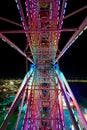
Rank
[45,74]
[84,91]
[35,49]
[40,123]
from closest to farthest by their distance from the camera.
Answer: [35,49] < [40,123] < [45,74] < [84,91]

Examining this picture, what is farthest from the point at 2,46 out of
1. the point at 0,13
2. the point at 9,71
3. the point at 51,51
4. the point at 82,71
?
the point at 51,51

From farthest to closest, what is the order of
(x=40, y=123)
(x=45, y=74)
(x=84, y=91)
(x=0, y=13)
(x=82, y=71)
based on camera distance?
(x=82, y=71) → (x=84, y=91) → (x=0, y=13) → (x=45, y=74) → (x=40, y=123)

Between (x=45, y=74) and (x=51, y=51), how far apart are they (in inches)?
44.4

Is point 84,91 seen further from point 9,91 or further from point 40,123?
point 40,123

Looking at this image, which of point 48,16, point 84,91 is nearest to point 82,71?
point 84,91

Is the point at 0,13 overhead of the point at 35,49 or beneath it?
overhead

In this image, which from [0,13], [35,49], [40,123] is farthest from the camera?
[0,13]

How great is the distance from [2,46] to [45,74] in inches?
237

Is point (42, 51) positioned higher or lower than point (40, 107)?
higher

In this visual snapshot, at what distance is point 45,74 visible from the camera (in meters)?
7.57

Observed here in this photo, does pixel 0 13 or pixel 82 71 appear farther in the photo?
pixel 82 71

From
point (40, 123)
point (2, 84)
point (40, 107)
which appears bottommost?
point (40, 123)

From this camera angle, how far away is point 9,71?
13.8 m

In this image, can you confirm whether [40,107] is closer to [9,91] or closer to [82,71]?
[9,91]
